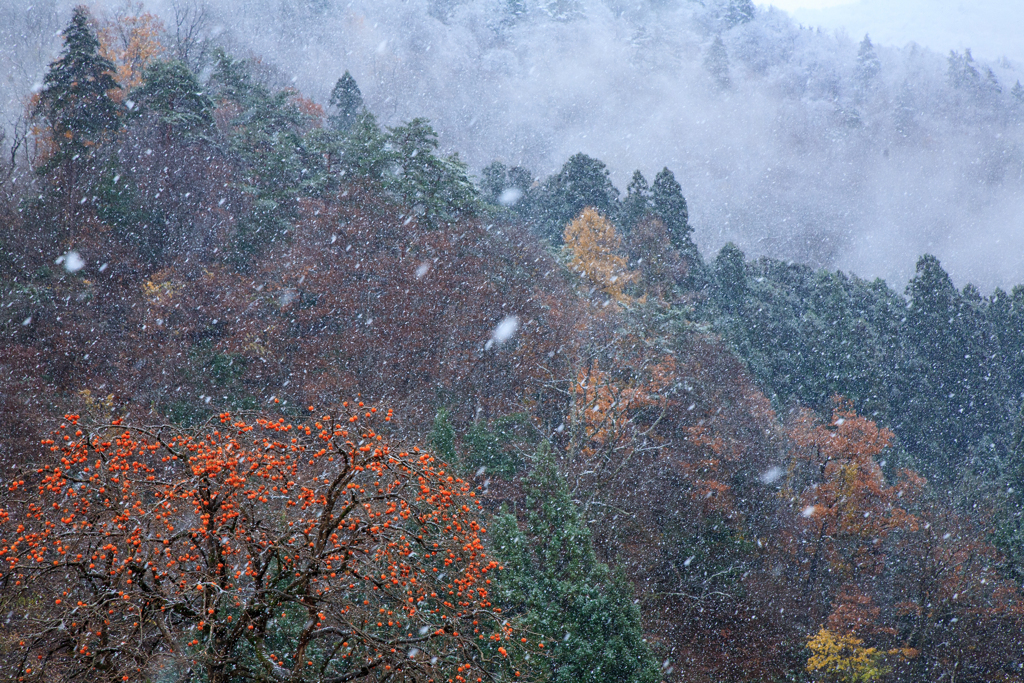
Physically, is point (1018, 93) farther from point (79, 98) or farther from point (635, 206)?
point (79, 98)

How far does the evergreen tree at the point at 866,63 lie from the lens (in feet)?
254

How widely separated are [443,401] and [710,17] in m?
83.8

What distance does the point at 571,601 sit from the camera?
36.3 ft

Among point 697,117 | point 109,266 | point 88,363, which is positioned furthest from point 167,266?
point 697,117

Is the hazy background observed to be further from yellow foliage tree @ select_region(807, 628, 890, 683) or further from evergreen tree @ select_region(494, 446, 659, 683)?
evergreen tree @ select_region(494, 446, 659, 683)

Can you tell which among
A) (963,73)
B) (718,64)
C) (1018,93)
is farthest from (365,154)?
(1018,93)

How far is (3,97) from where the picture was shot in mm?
29828

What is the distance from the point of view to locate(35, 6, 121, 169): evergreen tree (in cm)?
2198

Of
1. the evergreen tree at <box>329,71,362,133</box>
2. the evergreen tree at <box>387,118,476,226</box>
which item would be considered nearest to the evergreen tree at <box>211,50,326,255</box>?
the evergreen tree at <box>387,118,476,226</box>

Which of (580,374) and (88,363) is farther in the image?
(580,374)

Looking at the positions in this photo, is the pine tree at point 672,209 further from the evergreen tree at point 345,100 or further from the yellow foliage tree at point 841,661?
the yellow foliage tree at point 841,661

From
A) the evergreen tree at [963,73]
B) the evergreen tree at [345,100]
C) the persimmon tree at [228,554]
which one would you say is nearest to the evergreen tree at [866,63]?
the evergreen tree at [963,73]

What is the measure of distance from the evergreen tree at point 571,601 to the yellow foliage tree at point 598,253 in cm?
1604

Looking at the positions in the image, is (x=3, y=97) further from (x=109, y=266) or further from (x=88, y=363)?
(x=88, y=363)
